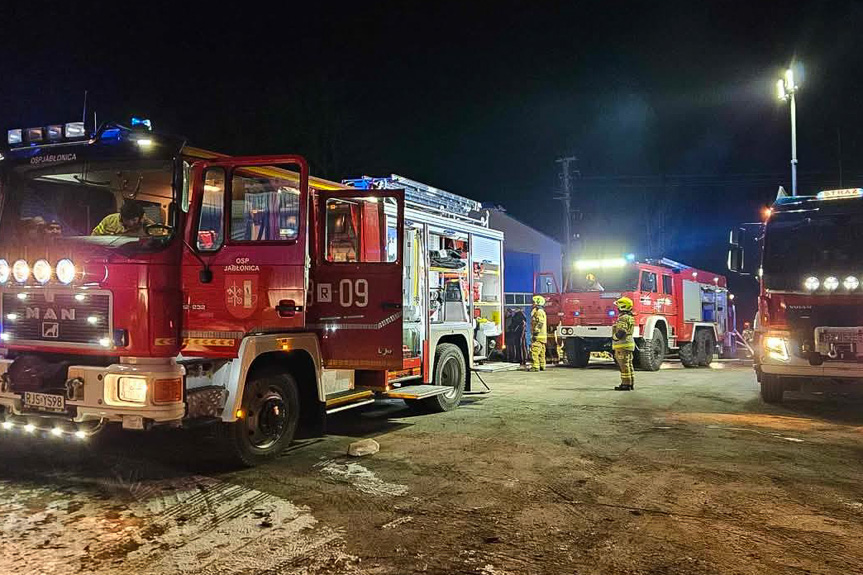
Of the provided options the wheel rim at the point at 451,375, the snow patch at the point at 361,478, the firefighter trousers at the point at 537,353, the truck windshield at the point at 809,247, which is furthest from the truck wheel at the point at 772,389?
the snow patch at the point at 361,478

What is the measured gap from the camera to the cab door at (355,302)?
620cm

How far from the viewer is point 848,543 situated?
3963 mm

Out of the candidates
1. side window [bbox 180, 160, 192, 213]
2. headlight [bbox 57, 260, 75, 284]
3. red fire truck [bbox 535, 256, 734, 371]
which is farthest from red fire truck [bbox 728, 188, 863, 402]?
headlight [bbox 57, 260, 75, 284]

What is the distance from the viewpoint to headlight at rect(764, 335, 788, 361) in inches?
348

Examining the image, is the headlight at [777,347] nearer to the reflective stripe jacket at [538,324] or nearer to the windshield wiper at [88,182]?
the reflective stripe jacket at [538,324]

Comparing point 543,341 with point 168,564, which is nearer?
point 168,564

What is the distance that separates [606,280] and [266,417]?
1129 cm

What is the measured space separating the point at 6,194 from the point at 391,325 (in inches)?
144

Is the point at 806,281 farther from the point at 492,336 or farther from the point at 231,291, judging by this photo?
the point at 231,291

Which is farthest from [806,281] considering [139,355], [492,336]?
[139,355]

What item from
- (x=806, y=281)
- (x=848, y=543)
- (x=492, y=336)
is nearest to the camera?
Result: (x=848, y=543)

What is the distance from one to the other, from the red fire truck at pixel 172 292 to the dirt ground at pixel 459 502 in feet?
2.10

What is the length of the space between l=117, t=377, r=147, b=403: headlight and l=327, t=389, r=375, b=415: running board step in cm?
215

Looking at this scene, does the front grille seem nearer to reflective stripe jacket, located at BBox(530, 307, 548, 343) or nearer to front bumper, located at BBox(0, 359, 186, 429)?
front bumper, located at BBox(0, 359, 186, 429)
